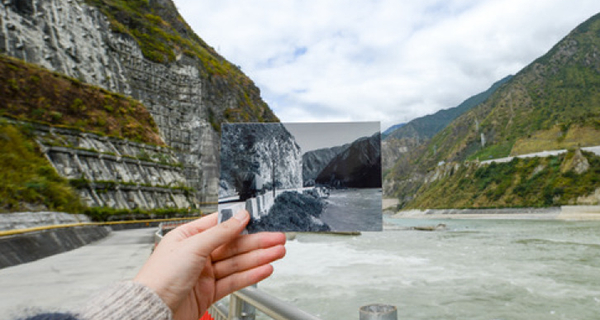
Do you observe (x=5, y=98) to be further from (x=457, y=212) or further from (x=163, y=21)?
(x=457, y=212)

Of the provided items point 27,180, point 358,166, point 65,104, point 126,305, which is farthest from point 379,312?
point 65,104

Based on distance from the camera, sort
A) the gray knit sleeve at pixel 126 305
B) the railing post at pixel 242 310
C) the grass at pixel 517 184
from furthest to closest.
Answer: the grass at pixel 517 184 < the railing post at pixel 242 310 < the gray knit sleeve at pixel 126 305

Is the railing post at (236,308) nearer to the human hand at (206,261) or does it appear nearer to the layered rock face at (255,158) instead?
the layered rock face at (255,158)

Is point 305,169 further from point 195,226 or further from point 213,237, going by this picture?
point 213,237

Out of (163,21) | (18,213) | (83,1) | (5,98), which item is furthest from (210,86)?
(18,213)

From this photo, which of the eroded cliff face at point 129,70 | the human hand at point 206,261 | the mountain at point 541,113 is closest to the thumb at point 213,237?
the human hand at point 206,261

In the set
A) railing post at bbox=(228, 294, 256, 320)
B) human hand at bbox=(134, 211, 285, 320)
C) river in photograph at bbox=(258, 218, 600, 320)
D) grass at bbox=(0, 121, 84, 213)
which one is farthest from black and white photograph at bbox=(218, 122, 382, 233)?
grass at bbox=(0, 121, 84, 213)
